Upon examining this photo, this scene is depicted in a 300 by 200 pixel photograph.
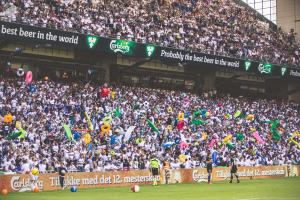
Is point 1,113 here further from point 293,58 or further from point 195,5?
point 293,58

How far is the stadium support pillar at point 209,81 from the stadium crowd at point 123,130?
2.64m

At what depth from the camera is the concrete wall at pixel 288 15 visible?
65188 mm

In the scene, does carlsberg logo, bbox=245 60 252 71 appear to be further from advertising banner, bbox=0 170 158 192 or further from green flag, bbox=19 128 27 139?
green flag, bbox=19 128 27 139

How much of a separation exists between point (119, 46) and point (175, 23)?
30.6 feet

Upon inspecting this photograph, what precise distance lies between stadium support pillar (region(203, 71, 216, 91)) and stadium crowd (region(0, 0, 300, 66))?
3012 mm

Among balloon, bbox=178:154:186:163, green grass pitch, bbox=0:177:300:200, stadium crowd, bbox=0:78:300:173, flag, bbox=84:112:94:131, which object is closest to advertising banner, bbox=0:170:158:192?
green grass pitch, bbox=0:177:300:200

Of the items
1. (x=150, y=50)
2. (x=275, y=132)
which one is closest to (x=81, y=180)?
(x=150, y=50)

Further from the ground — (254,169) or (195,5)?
(195,5)

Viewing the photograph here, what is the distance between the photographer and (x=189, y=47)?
1905 inches

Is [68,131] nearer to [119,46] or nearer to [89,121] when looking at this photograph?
[89,121]

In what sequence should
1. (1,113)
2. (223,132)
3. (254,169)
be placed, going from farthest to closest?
(223,132) < (254,169) < (1,113)

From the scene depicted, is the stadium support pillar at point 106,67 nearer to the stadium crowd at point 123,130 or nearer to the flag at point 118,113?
the stadium crowd at point 123,130

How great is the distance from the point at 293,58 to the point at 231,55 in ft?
33.2

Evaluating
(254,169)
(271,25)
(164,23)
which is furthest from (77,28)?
(271,25)
